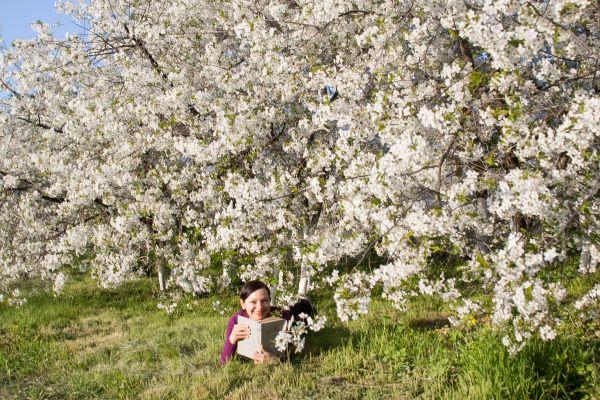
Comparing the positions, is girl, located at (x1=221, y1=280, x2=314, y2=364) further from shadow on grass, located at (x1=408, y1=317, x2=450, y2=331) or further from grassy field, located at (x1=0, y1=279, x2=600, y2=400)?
shadow on grass, located at (x1=408, y1=317, x2=450, y2=331)

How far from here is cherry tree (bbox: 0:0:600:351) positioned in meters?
4.67

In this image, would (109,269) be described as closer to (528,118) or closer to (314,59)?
(314,59)

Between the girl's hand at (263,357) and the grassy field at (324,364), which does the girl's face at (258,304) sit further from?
the grassy field at (324,364)

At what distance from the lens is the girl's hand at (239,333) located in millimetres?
5859

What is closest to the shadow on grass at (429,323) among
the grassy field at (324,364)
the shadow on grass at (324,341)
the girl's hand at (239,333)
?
the grassy field at (324,364)

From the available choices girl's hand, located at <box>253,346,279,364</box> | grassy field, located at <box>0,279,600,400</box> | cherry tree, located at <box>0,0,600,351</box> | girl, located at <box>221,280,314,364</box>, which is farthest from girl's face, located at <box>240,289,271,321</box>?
cherry tree, located at <box>0,0,600,351</box>

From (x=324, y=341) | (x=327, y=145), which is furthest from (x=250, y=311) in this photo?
(x=327, y=145)

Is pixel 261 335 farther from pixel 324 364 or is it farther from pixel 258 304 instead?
pixel 324 364

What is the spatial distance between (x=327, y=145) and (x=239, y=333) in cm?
410

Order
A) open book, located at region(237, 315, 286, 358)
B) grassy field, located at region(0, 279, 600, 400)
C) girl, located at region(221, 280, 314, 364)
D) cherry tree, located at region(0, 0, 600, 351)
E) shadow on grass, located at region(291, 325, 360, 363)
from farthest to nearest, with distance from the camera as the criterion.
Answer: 1. shadow on grass, located at region(291, 325, 360, 363)
2. girl, located at region(221, 280, 314, 364)
3. open book, located at region(237, 315, 286, 358)
4. cherry tree, located at region(0, 0, 600, 351)
5. grassy field, located at region(0, 279, 600, 400)

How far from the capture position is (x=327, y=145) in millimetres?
8930

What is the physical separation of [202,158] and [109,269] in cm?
362

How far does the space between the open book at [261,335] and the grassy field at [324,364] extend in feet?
0.63

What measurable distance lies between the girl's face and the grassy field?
0.59m
